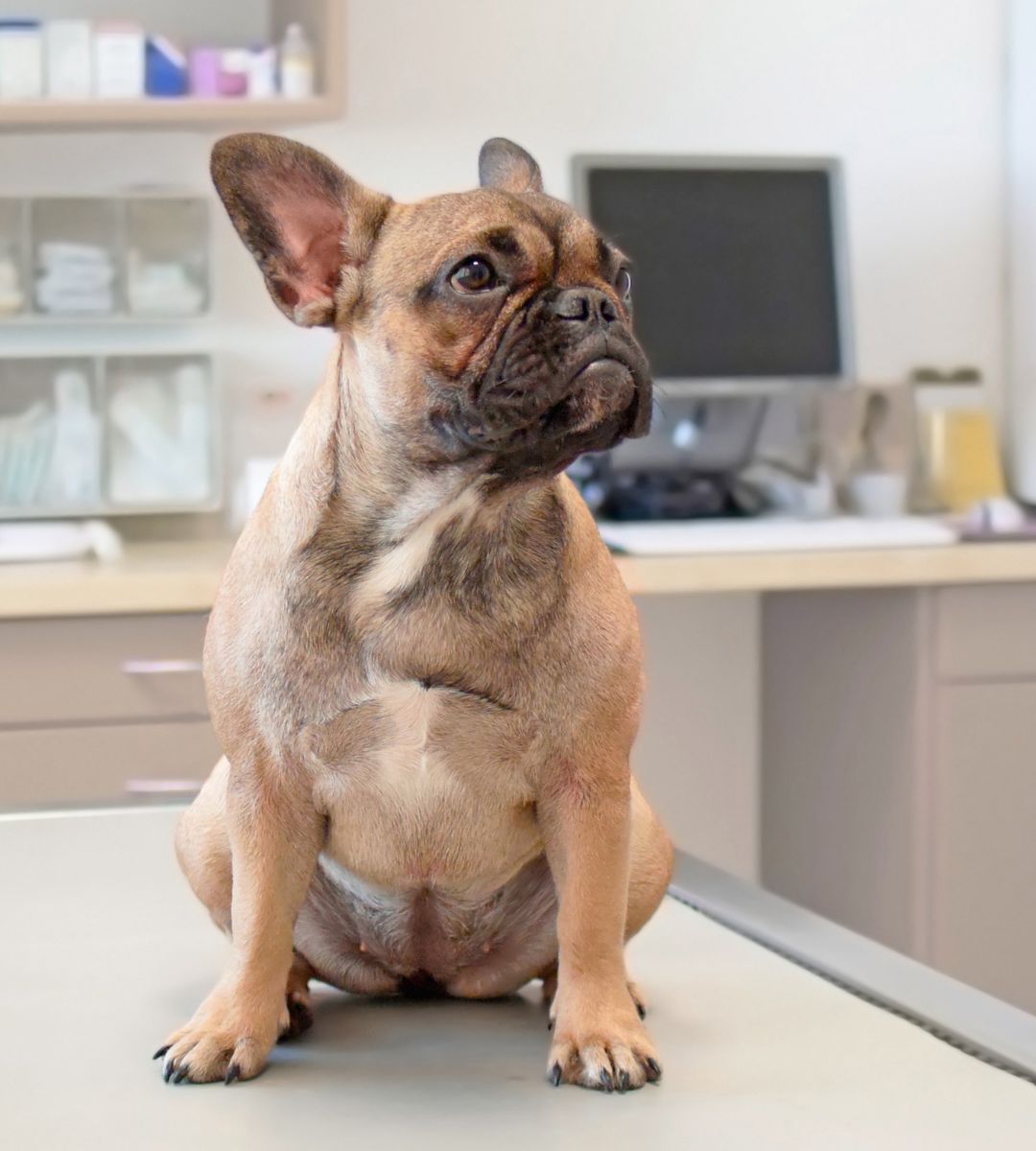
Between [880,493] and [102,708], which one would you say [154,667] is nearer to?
[102,708]

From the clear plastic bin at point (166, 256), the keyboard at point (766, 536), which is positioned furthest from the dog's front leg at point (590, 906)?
the clear plastic bin at point (166, 256)

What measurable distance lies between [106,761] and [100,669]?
0.41ft

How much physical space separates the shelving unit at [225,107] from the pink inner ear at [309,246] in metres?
1.64

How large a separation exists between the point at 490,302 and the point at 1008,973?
1965 millimetres

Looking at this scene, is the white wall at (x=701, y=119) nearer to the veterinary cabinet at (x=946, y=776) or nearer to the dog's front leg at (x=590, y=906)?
the veterinary cabinet at (x=946, y=776)

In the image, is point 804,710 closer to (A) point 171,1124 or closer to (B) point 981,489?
(B) point 981,489

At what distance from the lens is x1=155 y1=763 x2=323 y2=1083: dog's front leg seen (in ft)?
2.94

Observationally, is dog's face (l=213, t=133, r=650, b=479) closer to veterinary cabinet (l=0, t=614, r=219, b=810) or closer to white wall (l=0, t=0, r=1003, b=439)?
veterinary cabinet (l=0, t=614, r=219, b=810)

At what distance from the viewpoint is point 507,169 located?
1.02 meters

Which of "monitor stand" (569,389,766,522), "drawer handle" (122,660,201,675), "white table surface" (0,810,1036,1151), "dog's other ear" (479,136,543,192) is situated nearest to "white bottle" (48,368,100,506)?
"drawer handle" (122,660,201,675)

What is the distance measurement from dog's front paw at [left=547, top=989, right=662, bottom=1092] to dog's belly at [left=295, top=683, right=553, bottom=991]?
0.09m

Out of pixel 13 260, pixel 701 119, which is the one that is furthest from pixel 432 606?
pixel 701 119

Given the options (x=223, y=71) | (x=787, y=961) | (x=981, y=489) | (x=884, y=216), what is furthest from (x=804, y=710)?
(x=787, y=961)

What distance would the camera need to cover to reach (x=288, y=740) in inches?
35.0
